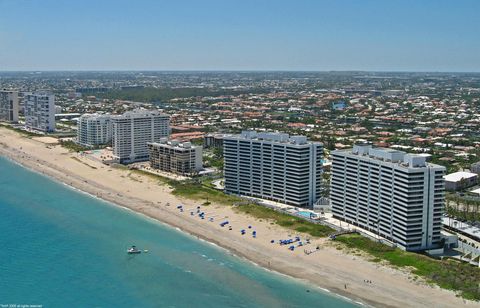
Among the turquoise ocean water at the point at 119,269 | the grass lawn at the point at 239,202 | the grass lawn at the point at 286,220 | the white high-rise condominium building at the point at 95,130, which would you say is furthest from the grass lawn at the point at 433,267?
the white high-rise condominium building at the point at 95,130

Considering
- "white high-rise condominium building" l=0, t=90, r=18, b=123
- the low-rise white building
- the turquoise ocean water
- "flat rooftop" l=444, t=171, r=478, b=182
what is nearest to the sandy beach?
the turquoise ocean water

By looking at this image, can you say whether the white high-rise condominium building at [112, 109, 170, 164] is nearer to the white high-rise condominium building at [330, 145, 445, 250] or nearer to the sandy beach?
the sandy beach

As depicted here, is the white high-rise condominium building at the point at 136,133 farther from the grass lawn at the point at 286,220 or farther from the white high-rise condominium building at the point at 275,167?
the grass lawn at the point at 286,220

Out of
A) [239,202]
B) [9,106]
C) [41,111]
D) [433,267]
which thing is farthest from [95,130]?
[433,267]

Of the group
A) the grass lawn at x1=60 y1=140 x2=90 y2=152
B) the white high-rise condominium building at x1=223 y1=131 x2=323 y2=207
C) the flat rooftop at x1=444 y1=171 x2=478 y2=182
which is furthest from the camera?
the grass lawn at x1=60 y1=140 x2=90 y2=152

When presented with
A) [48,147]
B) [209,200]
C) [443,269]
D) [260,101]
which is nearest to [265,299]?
[443,269]

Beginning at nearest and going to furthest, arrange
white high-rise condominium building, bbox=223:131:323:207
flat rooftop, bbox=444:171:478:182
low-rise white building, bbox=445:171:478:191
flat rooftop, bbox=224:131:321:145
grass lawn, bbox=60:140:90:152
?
white high-rise condominium building, bbox=223:131:323:207, flat rooftop, bbox=224:131:321:145, low-rise white building, bbox=445:171:478:191, flat rooftop, bbox=444:171:478:182, grass lawn, bbox=60:140:90:152
